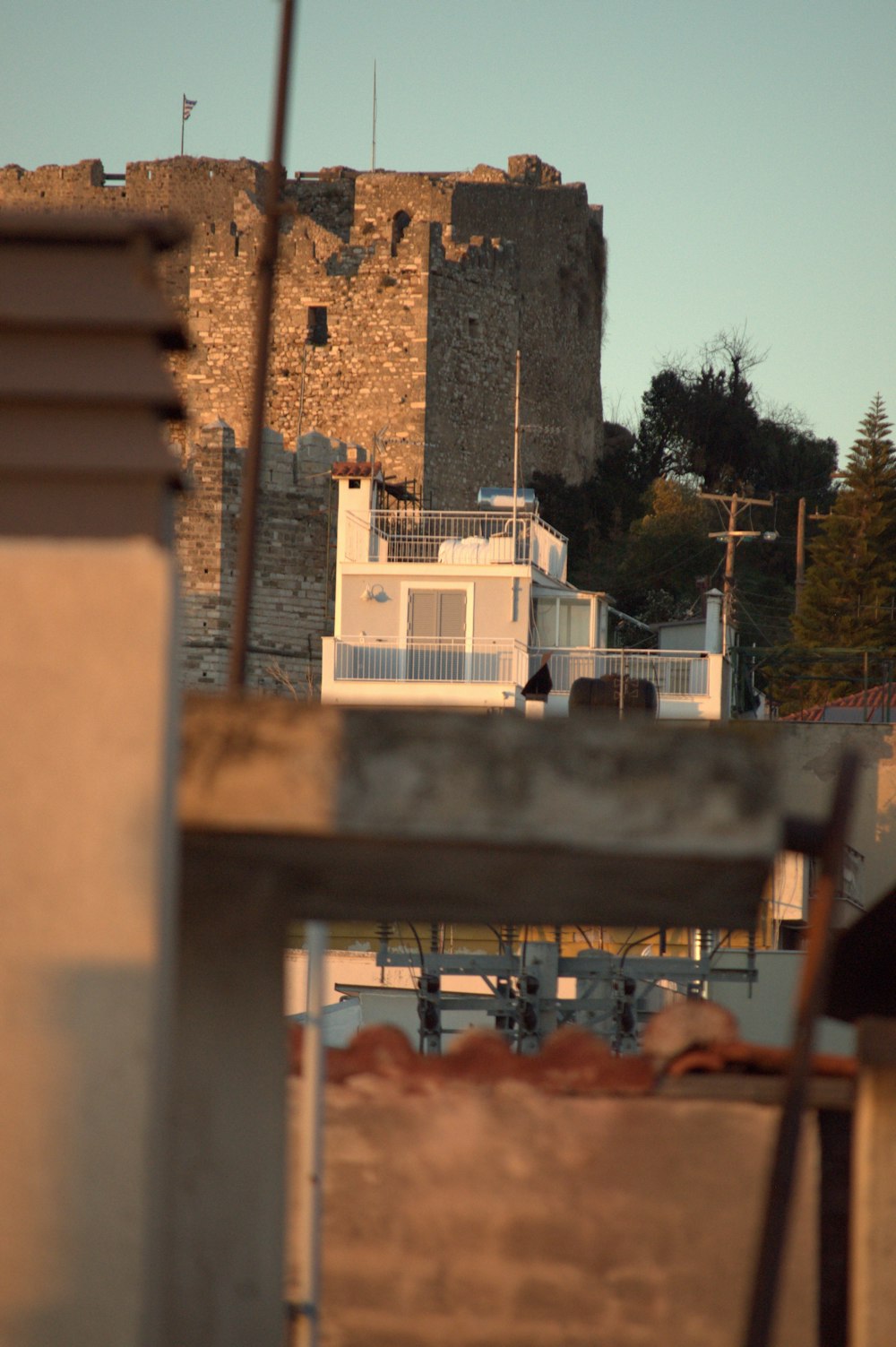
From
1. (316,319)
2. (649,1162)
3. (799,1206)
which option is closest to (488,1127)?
(649,1162)

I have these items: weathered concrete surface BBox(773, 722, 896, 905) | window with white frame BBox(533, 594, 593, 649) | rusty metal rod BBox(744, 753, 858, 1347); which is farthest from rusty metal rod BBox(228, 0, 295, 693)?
window with white frame BBox(533, 594, 593, 649)

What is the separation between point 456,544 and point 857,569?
47.6 feet

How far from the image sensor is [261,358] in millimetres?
4746

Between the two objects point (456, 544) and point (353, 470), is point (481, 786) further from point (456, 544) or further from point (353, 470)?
point (353, 470)

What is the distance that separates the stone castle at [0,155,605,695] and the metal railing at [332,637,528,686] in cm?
798

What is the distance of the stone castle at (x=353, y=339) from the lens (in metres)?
38.9

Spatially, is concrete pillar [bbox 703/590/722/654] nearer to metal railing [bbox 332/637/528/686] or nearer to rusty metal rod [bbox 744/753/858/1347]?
metal railing [bbox 332/637/528/686]

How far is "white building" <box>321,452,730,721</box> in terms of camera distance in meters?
29.4

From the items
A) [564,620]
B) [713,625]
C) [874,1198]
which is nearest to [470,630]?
[564,620]

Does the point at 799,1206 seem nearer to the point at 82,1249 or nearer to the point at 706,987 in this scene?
the point at 82,1249

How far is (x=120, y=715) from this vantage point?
9.98ft

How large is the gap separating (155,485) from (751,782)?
1263 millimetres

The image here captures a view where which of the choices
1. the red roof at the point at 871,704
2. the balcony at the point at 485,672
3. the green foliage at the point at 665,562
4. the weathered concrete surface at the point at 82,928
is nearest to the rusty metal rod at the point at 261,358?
the weathered concrete surface at the point at 82,928

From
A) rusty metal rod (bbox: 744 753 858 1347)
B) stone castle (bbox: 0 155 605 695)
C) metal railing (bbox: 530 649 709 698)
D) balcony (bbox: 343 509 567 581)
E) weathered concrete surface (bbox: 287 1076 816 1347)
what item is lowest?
weathered concrete surface (bbox: 287 1076 816 1347)
